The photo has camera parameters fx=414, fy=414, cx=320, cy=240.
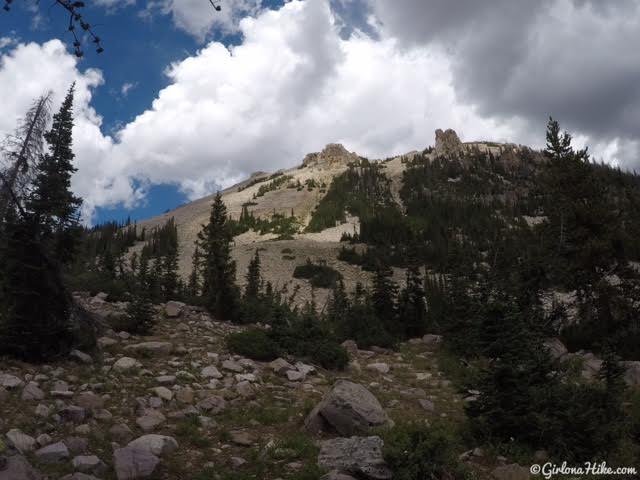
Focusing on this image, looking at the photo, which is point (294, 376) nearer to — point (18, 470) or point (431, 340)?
point (18, 470)

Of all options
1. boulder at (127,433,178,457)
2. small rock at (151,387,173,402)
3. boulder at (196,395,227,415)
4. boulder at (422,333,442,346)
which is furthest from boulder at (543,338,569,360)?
boulder at (127,433,178,457)

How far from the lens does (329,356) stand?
42.1 feet

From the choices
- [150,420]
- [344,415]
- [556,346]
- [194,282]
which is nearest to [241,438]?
[150,420]

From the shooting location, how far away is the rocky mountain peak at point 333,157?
555 feet

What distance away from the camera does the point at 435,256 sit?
58.1 metres

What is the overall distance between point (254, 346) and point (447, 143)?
170691 millimetres

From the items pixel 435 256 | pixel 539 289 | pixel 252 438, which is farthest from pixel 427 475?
pixel 435 256

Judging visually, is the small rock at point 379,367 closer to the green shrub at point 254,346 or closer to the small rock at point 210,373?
the green shrub at point 254,346

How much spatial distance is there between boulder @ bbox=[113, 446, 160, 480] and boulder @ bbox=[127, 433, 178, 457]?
0.27 m

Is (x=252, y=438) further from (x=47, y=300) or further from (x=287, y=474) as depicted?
(x=47, y=300)

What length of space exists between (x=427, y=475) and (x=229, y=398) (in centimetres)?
507

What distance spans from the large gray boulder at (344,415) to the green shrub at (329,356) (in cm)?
471

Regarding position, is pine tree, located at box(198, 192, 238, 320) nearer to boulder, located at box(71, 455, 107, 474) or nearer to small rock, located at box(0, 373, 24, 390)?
small rock, located at box(0, 373, 24, 390)

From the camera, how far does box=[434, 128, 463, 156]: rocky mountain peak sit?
6417 inches
